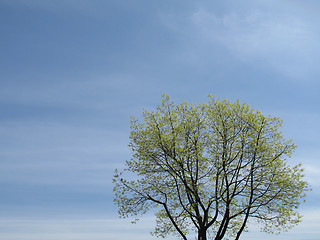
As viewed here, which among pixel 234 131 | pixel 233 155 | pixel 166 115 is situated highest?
pixel 166 115

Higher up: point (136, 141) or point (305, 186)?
point (136, 141)

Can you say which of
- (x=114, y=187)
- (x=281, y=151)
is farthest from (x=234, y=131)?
(x=114, y=187)

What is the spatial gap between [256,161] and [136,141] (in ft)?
38.4

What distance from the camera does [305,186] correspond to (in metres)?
28.7

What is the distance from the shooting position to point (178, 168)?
2894 centimetres

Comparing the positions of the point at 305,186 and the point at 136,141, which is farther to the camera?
the point at 136,141

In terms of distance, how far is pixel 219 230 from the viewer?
27672 mm

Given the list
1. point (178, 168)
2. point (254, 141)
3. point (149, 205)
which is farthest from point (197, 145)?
point (149, 205)

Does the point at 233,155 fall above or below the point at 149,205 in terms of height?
above

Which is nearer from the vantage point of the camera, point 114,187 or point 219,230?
point 219,230

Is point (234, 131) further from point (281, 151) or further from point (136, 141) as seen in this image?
point (136, 141)

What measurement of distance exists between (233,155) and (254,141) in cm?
234

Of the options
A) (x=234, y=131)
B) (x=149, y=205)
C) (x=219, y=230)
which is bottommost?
(x=219, y=230)

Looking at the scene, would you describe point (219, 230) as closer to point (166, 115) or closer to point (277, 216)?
point (277, 216)
